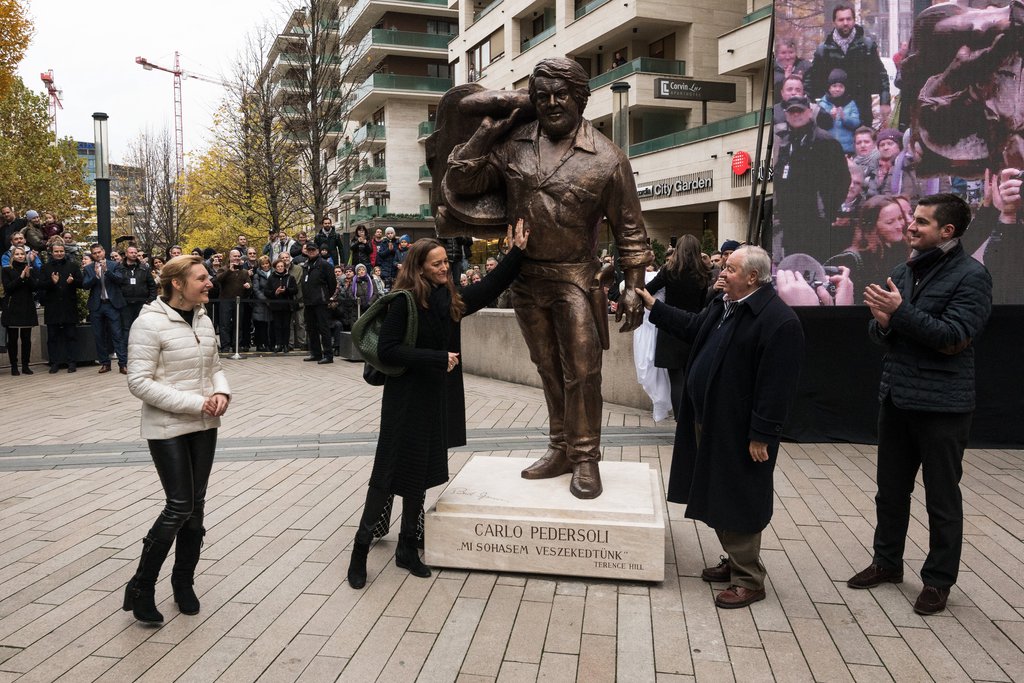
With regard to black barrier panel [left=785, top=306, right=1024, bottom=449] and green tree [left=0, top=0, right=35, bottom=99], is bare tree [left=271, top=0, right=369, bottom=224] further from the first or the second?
black barrier panel [left=785, top=306, right=1024, bottom=449]

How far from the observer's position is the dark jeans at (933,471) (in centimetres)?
423

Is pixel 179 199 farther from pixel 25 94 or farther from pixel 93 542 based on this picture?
pixel 93 542

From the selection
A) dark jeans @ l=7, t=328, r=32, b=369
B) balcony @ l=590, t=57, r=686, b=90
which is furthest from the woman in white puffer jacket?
balcony @ l=590, t=57, r=686, b=90

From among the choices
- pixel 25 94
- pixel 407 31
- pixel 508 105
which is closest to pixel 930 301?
pixel 508 105

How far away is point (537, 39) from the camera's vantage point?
37.7 metres

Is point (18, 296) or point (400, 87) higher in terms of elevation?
point (400, 87)

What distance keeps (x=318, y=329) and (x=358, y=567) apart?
11.3 m

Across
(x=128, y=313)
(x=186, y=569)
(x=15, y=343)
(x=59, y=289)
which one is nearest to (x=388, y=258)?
(x=128, y=313)

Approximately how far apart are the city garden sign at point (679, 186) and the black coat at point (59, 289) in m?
17.6

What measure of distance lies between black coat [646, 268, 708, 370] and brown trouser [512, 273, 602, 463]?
11.6 ft

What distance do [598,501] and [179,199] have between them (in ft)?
142

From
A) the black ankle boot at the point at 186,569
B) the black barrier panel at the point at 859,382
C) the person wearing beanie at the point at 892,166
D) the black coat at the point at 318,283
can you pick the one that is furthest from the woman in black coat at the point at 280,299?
the black ankle boot at the point at 186,569

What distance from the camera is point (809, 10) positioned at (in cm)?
808
